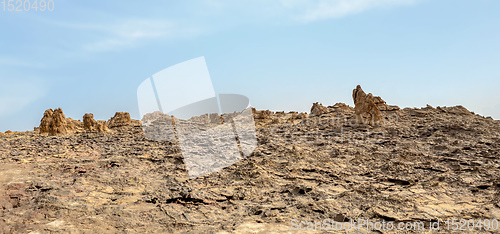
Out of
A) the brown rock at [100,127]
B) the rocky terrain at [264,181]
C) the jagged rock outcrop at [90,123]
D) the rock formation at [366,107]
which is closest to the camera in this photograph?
the rocky terrain at [264,181]

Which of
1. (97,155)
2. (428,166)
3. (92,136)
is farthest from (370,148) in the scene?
(92,136)

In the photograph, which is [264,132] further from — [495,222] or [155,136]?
[495,222]

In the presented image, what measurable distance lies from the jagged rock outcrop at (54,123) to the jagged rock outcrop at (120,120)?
2135mm

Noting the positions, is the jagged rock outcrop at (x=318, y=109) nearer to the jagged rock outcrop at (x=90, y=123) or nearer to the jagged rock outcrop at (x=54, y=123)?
the jagged rock outcrop at (x=90, y=123)

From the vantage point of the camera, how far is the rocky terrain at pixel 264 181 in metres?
6.61

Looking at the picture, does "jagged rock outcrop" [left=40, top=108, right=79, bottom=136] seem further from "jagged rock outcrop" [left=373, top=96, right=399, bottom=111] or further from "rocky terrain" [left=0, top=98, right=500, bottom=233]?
"jagged rock outcrop" [left=373, top=96, right=399, bottom=111]

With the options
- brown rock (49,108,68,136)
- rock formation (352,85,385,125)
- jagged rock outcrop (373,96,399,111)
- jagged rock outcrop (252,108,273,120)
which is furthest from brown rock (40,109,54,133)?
jagged rock outcrop (373,96,399,111)

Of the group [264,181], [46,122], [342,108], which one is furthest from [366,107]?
[46,122]

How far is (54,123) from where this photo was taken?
15445mm

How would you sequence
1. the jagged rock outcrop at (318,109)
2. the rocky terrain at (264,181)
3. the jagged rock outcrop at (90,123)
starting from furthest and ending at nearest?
the jagged rock outcrop at (318,109), the jagged rock outcrop at (90,123), the rocky terrain at (264,181)

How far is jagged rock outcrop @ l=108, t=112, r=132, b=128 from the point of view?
691 inches

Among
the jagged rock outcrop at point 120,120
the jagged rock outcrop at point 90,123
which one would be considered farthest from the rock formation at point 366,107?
the jagged rock outcrop at point 90,123

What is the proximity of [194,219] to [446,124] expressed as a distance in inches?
511

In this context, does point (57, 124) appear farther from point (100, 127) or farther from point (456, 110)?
point (456, 110)
